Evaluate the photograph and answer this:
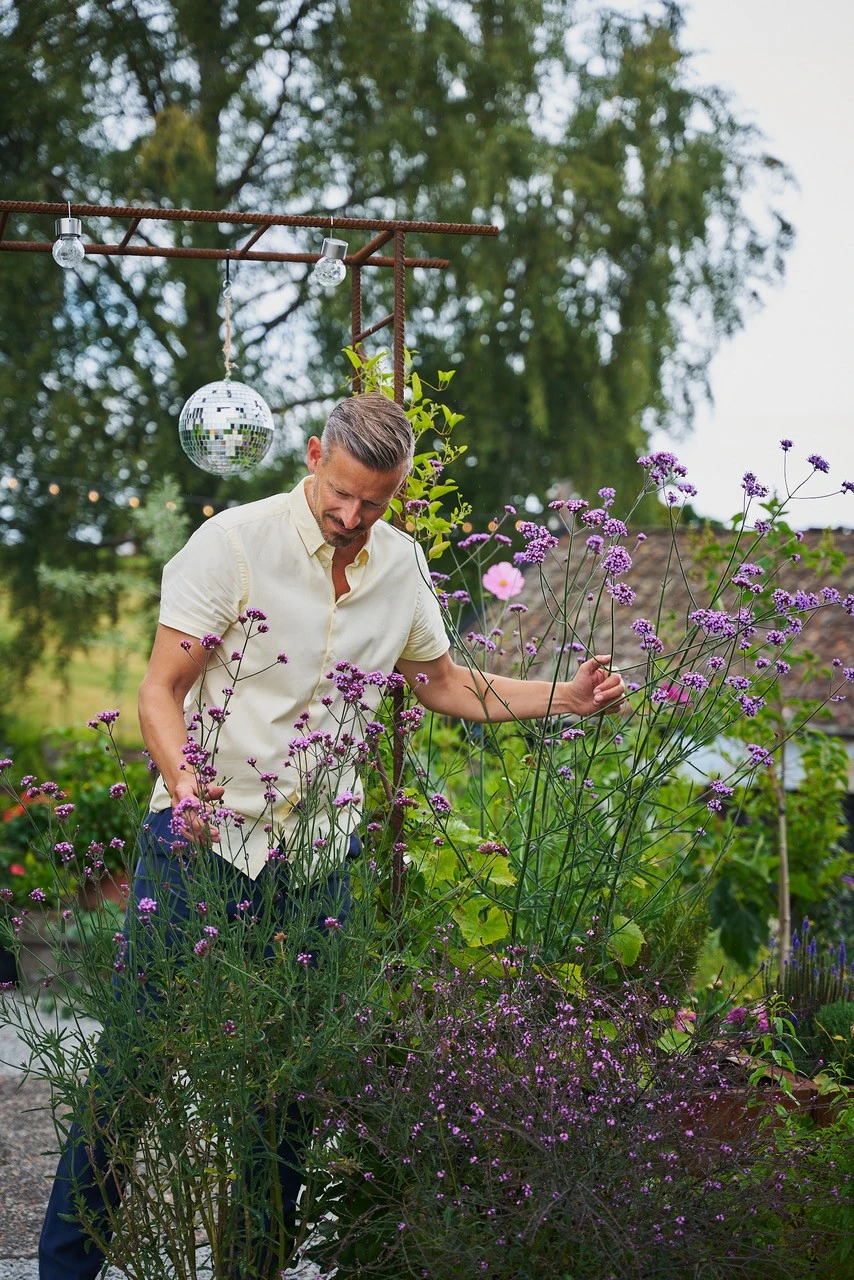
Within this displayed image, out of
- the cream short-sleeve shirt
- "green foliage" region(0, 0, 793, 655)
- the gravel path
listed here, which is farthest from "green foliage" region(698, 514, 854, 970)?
"green foliage" region(0, 0, 793, 655)

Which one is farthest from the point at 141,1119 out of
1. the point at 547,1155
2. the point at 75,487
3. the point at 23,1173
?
the point at 75,487

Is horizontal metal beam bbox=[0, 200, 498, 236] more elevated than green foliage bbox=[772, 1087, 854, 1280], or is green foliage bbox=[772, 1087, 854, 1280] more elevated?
horizontal metal beam bbox=[0, 200, 498, 236]

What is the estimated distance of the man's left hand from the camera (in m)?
2.32

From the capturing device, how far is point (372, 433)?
218cm

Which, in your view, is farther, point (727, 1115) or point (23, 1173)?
point (23, 1173)

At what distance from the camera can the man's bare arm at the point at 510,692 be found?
7.70ft

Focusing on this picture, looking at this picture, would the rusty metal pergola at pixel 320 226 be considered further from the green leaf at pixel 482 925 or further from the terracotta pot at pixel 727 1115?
A: the terracotta pot at pixel 727 1115

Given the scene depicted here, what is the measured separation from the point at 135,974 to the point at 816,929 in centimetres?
402

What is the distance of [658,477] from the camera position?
2250 mm

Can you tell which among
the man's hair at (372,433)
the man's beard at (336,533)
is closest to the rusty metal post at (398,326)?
the man's hair at (372,433)

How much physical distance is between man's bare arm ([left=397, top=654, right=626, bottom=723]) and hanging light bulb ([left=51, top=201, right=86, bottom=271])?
1.28 meters

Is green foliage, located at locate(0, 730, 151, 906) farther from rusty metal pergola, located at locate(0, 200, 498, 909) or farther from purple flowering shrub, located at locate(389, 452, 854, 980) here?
purple flowering shrub, located at locate(389, 452, 854, 980)

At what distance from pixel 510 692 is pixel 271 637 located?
53 cm

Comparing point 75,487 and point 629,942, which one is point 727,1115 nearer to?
point 629,942
